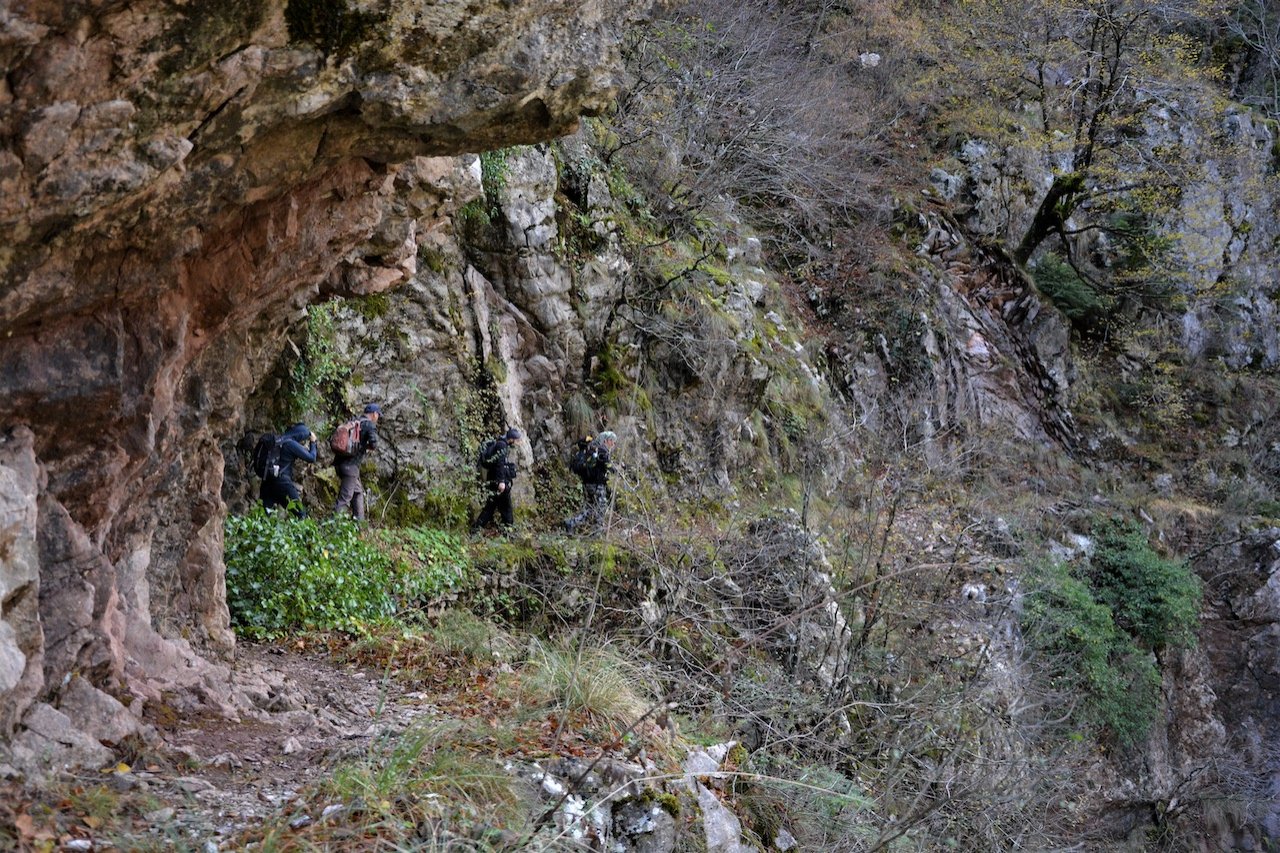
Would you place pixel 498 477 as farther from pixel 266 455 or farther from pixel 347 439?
pixel 266 455

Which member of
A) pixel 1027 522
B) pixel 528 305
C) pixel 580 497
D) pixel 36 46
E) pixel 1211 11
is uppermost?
pixel 1211 11

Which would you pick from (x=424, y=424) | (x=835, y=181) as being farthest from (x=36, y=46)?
(x=835, y=181)

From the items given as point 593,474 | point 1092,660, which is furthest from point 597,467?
point 1092,660

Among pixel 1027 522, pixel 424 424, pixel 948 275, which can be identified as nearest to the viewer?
pixel 424 424

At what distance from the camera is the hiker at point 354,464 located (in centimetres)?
974

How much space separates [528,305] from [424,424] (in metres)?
2.51

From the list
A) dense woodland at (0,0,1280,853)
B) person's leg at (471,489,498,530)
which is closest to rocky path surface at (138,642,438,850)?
dense woodland at (0,0,1280,853)

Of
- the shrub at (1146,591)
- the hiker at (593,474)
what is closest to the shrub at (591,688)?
the hiker at (593,474)

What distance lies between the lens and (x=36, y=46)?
3.16 meters

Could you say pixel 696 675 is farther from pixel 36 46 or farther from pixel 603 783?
pixel 36 46

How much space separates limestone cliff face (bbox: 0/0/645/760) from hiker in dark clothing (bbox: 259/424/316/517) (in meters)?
3.32

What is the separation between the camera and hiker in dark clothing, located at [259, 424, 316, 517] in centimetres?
901

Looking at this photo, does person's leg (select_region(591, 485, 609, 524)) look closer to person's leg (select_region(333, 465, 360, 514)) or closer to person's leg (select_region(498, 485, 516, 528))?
person's leg (select_region(498, 485, 516, 528))

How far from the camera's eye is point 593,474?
11766 mm
